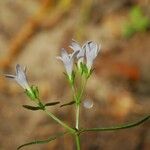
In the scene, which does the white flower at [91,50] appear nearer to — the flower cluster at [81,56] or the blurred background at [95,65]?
the flower cluster at [81,56]

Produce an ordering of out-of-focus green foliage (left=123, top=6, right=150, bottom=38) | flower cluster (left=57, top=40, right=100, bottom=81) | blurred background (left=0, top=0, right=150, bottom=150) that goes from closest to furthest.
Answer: flower cluster (left=57, top=40, right=100, bottom=81)
blurred background (left=0, top=0, right=150, bottom=150)
out-of-focus green foliage (left=123, top=6, right=150, bottom=38)

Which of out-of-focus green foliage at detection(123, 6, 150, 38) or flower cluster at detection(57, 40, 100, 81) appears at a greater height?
out-of-focus green foliage at detection(123, 6, 150, 38)

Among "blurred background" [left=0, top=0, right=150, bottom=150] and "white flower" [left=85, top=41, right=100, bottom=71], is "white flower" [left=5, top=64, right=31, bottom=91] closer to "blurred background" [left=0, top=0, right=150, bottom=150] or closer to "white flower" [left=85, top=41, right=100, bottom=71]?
"white flower" [left=85, top=41, right=100, bottom=71]

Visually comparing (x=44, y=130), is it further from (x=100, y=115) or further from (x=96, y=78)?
(x=96, y=78)

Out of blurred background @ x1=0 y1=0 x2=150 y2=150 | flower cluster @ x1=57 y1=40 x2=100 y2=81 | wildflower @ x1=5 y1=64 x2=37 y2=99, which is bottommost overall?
wildflower @ x1=5 y1=64 x2=37 y2=99

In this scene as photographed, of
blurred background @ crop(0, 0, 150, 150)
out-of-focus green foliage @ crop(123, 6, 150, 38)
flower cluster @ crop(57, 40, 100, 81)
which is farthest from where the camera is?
out-of-focus green foliage @ crop(123, 6, 150, 38)

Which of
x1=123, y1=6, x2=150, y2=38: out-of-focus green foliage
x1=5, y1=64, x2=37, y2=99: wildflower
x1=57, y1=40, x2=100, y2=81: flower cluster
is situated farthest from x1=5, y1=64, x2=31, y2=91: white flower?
x1=123, y1=6, x2=150, y2=38: out-of-focus green foliage

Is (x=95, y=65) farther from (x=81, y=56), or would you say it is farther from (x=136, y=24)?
(x=81, y=56)

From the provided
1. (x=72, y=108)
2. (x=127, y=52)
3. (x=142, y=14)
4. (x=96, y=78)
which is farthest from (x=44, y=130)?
(x=142, y=14)
